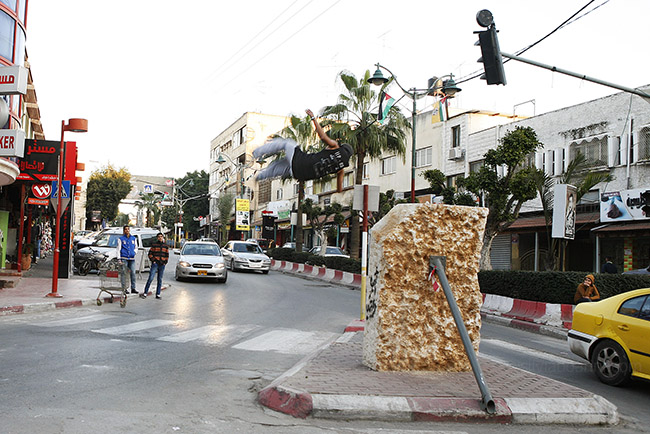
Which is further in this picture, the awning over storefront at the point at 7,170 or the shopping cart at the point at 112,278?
the awning over storefront at the point at 7,170

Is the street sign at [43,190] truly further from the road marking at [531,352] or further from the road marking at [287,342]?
the road marking at [531,352]

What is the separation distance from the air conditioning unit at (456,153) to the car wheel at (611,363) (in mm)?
25252

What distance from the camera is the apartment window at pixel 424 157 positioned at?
1419 inches

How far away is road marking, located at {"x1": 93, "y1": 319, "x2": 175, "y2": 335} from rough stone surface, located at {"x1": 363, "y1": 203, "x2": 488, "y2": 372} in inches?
198

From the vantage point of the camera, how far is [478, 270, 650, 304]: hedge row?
553 inches

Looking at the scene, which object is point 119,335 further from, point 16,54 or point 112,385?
point 16,54

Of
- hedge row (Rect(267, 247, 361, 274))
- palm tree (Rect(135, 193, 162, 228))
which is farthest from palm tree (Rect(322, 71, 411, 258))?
palm tree (Rect(135, 193, 162, 228))

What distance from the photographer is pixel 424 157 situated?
36.5 metres

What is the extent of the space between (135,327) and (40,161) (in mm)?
10989

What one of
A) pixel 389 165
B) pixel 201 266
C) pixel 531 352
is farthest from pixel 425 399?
pixel 389 165

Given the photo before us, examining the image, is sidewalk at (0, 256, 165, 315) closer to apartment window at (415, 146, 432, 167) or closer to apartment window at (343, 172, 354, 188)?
apartment window at (415, 146, 432, 167)

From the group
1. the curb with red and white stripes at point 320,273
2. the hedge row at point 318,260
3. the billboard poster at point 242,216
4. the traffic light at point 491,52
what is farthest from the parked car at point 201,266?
the billboard poster at point 242,216

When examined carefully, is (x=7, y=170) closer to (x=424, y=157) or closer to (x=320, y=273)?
(x=320, y=273)

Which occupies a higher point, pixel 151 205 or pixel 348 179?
pixel 151 205
